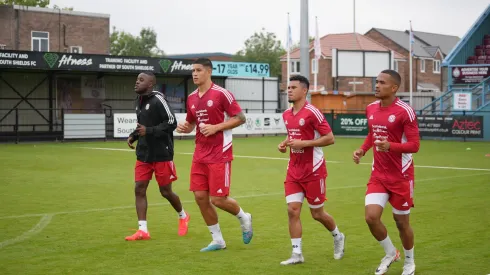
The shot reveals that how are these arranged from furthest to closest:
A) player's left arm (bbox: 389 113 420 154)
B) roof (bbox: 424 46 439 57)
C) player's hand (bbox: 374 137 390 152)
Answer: roof (bbox: 424 46 439 57) < player's left arm (bbox: 389 113 420 154) < player's hand (bbox: 374 137 390 152)

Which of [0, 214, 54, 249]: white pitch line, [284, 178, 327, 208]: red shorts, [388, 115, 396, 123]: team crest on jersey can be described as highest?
[388, 115, 396, 123]: team crest on jersey

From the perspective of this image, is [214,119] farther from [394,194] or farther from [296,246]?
[394,194]

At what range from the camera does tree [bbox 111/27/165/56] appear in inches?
4225

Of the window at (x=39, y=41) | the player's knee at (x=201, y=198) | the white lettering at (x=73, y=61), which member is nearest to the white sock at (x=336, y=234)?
the player's knee at (x=201, y=198)

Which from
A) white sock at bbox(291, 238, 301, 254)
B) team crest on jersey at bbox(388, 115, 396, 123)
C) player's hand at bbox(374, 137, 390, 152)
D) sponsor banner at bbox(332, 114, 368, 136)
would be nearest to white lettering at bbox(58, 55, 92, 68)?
sponsor banner at bbox(332, 114, 368, 136)

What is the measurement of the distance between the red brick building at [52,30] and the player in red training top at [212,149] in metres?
44.8

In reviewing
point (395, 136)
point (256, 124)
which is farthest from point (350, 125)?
point (395, 136)

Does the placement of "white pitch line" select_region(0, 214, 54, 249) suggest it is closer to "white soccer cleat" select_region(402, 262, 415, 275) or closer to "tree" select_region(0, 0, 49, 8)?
"white soccer cleat" select_region(402, 262, 415, 275)

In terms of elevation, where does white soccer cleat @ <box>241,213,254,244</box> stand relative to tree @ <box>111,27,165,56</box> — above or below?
below

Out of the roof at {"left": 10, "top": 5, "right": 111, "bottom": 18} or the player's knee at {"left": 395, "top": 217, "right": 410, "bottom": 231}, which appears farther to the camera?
the roof at {"left": 10, "top": 5, "right": 111, "bottom": 18}

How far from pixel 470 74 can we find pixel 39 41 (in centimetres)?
2945

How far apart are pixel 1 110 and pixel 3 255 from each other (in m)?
30.6

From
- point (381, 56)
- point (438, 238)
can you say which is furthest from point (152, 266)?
point (381, 56)

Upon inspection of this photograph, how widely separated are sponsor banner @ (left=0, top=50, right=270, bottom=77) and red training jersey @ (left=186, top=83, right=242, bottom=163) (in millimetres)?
28345
